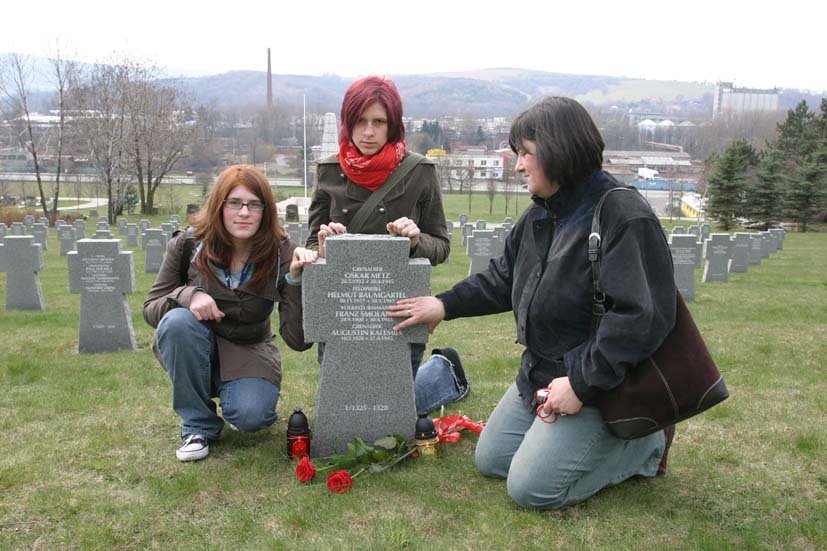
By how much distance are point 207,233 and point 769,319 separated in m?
8.56

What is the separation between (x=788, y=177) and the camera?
124 ft

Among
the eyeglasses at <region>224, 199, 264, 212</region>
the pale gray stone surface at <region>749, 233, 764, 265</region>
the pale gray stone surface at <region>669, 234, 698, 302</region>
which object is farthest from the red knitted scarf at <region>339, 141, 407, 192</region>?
the pale gray stone surface at <region>749, 233, 764, 265</region>

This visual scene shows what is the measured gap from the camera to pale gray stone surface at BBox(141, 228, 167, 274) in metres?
15.7

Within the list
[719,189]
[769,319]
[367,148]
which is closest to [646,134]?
[719,189]

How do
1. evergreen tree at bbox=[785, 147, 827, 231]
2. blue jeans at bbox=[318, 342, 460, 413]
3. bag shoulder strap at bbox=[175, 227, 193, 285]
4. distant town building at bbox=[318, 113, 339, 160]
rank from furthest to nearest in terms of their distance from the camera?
evergreen tree at bbox=[785, 147, 827, 231] → distant town building at bbox=[318, 113, 339, 160] → blue jeans at bbox=[318, 342, 460, 413] → bag shoulder strap at bbox=[175, 227, 193, 285]

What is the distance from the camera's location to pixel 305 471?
12.4ft

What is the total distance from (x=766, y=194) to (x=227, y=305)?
4050cm

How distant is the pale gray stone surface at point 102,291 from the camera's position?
7.62m

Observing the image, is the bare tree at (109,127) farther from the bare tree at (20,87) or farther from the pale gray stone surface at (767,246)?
the pale gray stone surface at (767,246)

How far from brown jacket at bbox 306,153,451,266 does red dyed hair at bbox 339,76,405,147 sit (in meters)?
0.30

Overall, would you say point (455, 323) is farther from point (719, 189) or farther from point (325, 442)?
point (719, 189)

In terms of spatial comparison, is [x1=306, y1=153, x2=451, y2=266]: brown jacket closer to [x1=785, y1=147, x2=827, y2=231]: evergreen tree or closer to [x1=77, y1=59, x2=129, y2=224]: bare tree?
[x1=77, y1=59, x2=129, y2=224]: bare tree

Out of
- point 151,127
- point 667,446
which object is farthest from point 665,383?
point 151,127

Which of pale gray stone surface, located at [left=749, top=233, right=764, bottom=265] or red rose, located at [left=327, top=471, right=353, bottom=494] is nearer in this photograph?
red rose, located at [left=327, top=471, right=353, bottom=494]
